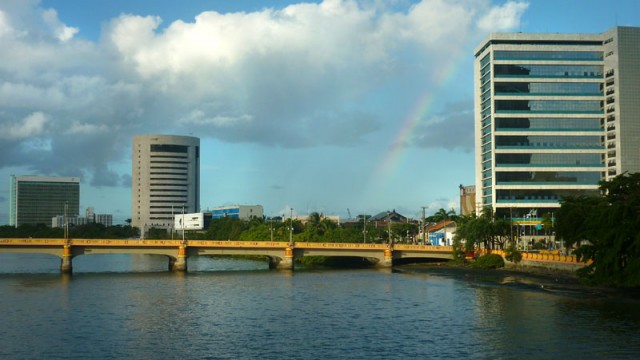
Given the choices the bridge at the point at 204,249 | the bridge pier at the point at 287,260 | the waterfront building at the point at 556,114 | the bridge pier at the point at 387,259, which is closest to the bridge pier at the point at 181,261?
the bridge at the point at 204,249

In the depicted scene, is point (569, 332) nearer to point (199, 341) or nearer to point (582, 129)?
point (199, 341)

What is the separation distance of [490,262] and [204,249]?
60.6m

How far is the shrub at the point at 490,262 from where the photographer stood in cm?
14575

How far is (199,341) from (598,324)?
39412 millimetres

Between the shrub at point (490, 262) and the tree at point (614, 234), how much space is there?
4744 centimetres

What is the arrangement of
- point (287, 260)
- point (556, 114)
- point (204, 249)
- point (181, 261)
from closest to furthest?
point (181, 261) < point (204, 249) < point (287, 260) < point (556, 114)

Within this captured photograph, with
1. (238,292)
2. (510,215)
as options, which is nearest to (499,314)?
(238,292)

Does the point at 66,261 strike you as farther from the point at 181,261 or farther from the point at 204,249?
the point at 204,249

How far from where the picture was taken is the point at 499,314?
263 ft

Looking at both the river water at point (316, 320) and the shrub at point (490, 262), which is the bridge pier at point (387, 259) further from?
the river water at point (316, 320)

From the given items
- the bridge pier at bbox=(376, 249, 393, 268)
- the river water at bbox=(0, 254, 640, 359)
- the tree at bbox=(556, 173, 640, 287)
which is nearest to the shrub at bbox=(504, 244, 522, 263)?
the river water at bbox=(0, 254, 640, 359)

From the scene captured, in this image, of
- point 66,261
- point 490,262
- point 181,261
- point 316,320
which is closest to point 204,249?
point 181,261

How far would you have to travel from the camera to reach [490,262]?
147 meters

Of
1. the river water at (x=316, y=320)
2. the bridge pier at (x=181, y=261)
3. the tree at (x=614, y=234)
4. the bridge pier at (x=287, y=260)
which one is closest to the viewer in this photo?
the river water at (x=316, y=320)
